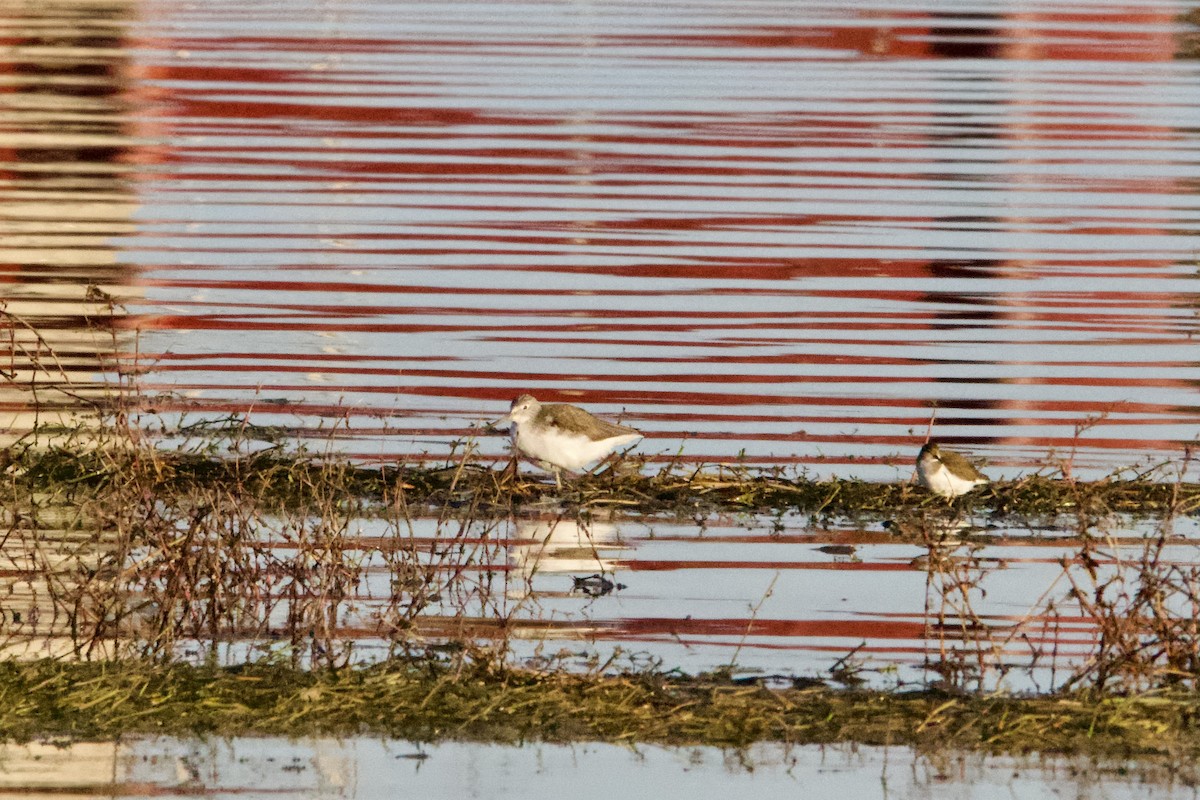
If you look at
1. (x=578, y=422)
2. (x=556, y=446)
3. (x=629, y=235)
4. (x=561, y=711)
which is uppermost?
(x=629, y=235)

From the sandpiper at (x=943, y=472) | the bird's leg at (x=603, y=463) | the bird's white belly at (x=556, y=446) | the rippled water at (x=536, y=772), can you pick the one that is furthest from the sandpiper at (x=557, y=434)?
the rippled water at (x=536, y=772)

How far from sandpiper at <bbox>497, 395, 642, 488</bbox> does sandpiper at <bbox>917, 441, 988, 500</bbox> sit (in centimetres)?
149

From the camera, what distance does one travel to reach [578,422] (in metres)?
11.1

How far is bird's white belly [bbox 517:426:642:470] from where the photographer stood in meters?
11.0

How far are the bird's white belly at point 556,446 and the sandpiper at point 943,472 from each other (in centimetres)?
156

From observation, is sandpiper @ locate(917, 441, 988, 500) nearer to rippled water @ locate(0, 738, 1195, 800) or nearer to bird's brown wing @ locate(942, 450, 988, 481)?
bird's brown wing @ locate(942, 450, 988, 481)

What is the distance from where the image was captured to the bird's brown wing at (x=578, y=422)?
36.3 ft

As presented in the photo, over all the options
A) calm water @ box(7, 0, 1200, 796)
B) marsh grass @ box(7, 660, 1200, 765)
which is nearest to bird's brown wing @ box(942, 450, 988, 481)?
calm water @ box(7, 0, 1200, 796)

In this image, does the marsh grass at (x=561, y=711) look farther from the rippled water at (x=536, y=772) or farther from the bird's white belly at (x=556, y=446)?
the bird's white belly at (x=556, y=446)

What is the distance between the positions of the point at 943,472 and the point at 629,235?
9.84m

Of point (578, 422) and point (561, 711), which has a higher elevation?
point (578, 422)

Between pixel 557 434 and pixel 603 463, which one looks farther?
pixel 603 463

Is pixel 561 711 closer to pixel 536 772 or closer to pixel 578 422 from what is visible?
pixel 536 772

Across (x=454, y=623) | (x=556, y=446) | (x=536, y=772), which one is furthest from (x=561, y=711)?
(x=556, y=446)
